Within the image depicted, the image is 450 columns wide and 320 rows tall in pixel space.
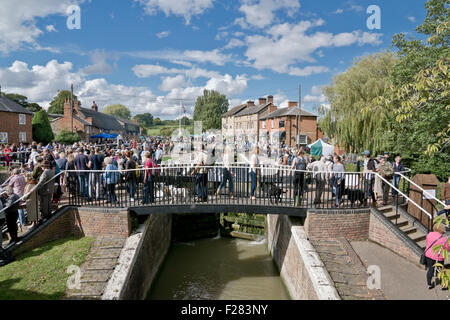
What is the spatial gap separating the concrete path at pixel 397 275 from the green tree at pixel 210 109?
220 feet

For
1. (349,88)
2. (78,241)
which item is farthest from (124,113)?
(78,241)

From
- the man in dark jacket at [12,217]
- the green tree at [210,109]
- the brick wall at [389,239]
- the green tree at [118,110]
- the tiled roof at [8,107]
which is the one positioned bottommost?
the brick wall at [389,239]

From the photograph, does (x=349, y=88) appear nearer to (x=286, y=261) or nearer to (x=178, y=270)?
(x=286, y=261)

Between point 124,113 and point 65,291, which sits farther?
point 124,113

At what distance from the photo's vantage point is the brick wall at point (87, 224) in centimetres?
891

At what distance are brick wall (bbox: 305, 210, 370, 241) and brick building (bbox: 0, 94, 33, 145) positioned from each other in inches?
1310

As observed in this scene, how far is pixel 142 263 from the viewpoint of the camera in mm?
9070

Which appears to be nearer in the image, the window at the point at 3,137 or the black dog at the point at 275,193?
the black dog at the point at 275,193

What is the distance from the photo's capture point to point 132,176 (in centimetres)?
952

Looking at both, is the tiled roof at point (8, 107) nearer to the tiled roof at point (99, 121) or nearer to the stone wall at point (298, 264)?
the tiled roof at point (99, 121)

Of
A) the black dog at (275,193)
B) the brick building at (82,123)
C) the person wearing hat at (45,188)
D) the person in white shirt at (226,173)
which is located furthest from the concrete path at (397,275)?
the brick building at (82,123)

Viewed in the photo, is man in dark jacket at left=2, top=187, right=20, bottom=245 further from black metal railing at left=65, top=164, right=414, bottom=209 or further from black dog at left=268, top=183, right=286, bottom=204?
black dog at left=268, top=183, right=286, bottom=204
